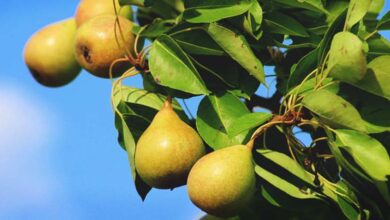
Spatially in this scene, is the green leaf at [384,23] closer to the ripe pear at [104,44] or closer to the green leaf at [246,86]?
the green leaf at [246,86]

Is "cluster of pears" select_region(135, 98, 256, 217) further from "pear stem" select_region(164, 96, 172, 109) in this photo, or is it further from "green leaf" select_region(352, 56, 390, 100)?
"green leaf" select_region(352, 56, 390, 100)

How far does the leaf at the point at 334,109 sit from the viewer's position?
149 centimetres

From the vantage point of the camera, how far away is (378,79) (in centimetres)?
151

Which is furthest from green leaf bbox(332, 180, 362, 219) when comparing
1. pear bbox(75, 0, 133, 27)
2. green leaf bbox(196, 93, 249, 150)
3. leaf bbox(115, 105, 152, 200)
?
pear bbox(75, 0, 133, 27)

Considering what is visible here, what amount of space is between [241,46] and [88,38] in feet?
1.44

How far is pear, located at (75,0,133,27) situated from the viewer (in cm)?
209

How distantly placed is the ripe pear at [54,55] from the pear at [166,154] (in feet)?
1.92

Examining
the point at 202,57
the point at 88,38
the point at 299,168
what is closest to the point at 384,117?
the point at 299,168

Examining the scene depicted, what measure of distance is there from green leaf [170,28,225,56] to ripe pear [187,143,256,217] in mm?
238

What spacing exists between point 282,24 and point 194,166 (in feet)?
1.28

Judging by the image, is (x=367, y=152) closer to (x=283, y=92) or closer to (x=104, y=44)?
(x=283, y=92)

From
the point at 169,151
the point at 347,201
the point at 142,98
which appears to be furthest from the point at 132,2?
the point at 347,201

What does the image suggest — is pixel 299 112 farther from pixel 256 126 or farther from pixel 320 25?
pixel 320 25

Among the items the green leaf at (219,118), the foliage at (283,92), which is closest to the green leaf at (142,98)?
the foliage at (283,92)
